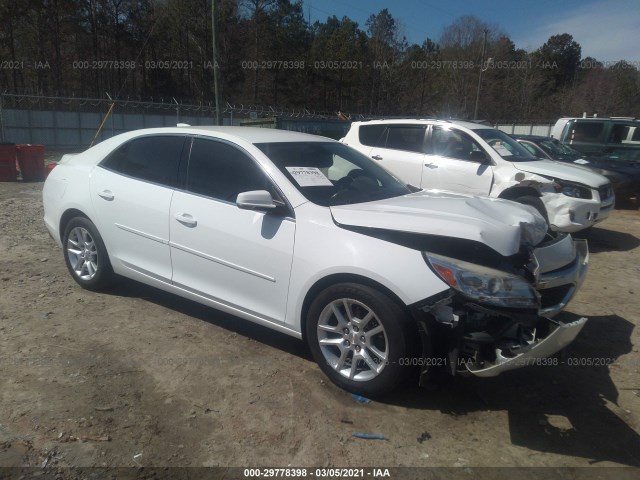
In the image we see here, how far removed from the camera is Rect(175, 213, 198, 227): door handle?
12.0 feet

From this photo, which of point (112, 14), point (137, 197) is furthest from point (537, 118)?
point (137, 197)

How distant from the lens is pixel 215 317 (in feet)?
14.0

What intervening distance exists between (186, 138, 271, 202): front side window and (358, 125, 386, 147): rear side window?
4.51 m

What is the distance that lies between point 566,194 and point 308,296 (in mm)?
5175

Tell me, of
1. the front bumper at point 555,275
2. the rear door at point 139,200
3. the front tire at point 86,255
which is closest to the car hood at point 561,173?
the front bumper at point 555,275

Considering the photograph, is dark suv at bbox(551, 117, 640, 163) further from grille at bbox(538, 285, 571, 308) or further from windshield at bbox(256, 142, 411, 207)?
grille at bbox(538, 285, 571, 308)

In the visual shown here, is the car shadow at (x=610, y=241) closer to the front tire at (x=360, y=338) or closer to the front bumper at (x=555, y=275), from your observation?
the front bumper at (x=555, y=275)

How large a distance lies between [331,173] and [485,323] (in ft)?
5.56

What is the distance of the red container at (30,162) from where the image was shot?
1232 centimetres

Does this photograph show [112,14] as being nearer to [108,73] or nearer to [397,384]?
[108,73]

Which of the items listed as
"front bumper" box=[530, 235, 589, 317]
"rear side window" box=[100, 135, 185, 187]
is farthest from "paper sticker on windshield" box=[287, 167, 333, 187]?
"front bumper" box=[530, 235, 589, 317]

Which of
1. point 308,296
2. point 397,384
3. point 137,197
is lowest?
point 397,384

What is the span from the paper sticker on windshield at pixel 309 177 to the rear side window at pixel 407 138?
4.22 metres

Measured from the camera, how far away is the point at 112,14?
136 feet
